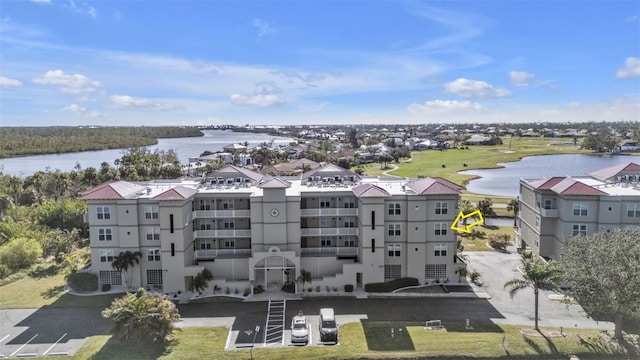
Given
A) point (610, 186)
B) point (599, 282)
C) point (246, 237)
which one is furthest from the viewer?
point (610, 186)

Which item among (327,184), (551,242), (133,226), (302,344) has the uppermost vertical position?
(327,184)

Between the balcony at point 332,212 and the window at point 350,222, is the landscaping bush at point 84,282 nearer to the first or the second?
the balcony at point 332,212

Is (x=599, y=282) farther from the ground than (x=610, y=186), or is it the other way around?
(x=610, y=186)

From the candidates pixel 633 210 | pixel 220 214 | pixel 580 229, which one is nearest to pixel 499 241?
pixel 580 229

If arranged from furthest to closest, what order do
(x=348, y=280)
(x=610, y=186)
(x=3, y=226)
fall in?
(x=3, y=226) < (x=610, y=186) < (x=348, y=280)

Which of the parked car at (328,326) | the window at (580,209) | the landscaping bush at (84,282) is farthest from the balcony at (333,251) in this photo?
the window at (580,209)

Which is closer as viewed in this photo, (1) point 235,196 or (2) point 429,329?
(2) point 429,329

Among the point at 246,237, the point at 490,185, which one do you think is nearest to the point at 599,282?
the point at 246,237

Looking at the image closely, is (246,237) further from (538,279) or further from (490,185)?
(490,185)
